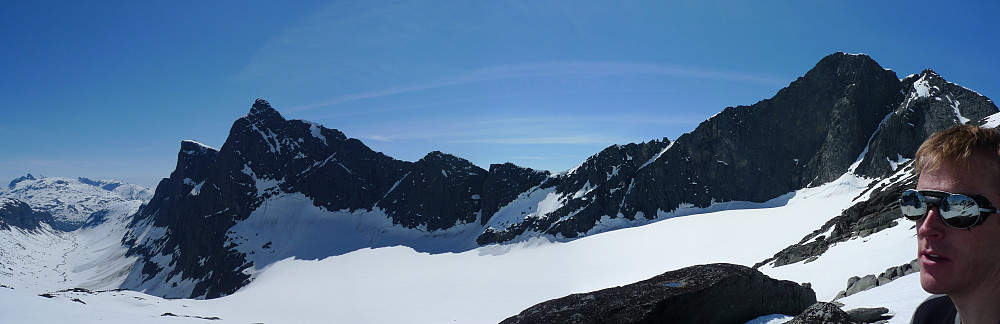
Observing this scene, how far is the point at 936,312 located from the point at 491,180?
103 metres

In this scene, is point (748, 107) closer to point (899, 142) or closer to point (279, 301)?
point (899, 142)

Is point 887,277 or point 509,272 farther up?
point 887,277

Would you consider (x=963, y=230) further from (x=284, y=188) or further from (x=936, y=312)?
(x=284, y=188)

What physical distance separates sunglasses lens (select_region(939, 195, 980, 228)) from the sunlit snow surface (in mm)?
17239

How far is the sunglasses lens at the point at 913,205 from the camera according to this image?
8.48 feet

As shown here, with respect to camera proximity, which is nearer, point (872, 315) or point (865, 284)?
point (872, 315)

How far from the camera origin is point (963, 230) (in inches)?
93.6

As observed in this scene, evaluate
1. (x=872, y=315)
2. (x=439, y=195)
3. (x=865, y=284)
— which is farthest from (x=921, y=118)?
(x=439, y=195)

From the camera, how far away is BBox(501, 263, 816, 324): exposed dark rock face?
29.8 feet

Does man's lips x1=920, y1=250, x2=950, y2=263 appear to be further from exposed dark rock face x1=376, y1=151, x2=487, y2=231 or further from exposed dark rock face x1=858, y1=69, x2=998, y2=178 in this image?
exposed dark rock face x1=376, y1=151, x2=487, y2=231

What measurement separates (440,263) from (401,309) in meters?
25.3

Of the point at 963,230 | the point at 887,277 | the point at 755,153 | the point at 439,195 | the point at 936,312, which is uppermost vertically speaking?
the point at 755,153

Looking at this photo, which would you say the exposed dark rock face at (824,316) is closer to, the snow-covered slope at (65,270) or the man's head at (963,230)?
the man's head at (963,230)

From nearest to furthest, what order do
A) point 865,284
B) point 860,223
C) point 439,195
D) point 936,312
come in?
point 936,312 < point 865,284 < point 860,223 < point 439,195
